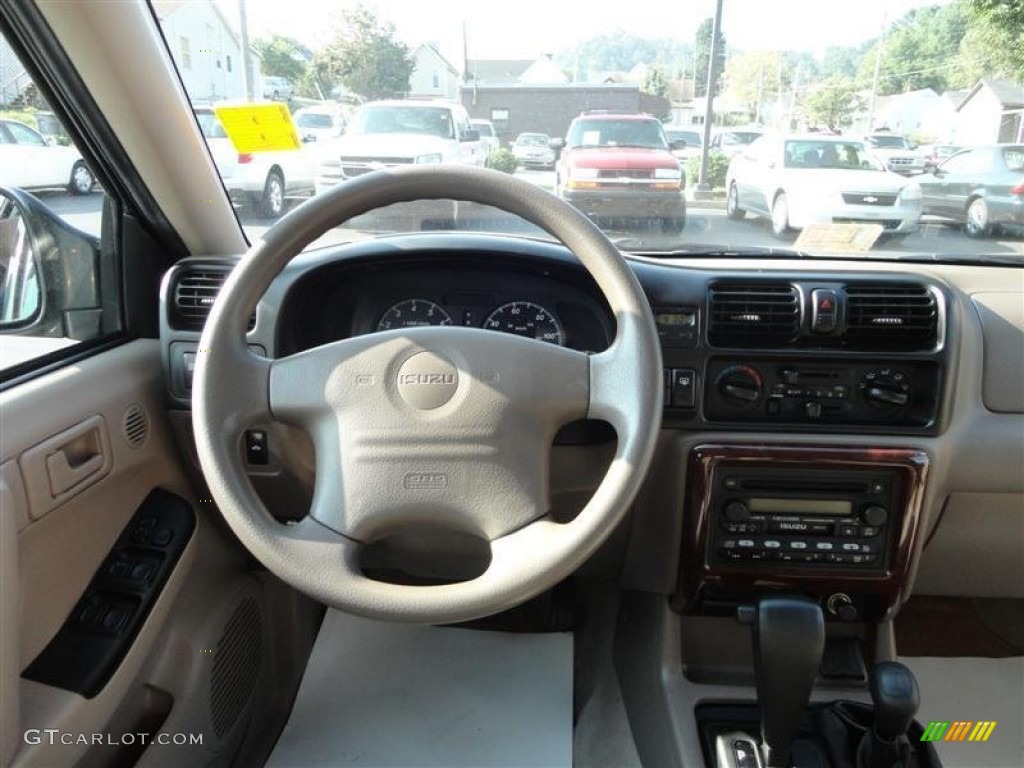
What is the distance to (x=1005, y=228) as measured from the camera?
2.02m

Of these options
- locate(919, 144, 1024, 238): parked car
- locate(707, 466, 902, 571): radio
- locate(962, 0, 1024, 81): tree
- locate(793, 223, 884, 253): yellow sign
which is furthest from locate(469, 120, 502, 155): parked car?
locate(962, 0, 1024, 81): tree

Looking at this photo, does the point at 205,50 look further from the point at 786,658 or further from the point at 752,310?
the point at 786,658

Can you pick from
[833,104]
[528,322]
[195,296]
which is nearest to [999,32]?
[833,104]

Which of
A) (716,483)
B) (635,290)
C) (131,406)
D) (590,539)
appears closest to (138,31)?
(131,406)

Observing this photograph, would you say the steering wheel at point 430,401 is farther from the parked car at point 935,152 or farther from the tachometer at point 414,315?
the parked car at point 935,152

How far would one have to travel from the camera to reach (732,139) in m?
1.94

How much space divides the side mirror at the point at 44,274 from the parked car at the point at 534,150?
3.32 feet

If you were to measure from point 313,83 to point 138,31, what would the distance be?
0.45 meters

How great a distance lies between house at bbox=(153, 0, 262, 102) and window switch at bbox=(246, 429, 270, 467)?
744 mm

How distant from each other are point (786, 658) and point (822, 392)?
1.92ft

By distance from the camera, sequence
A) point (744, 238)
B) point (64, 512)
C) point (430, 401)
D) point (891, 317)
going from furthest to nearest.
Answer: point (744, 238) < point (891, 317) < point (64, 512) < point (430, 401)

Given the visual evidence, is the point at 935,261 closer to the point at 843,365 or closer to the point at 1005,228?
the point at 1005,228

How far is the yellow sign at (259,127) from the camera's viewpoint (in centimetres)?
188

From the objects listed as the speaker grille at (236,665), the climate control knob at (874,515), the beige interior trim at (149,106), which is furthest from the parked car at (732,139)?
the speaker grille at (236,665)
